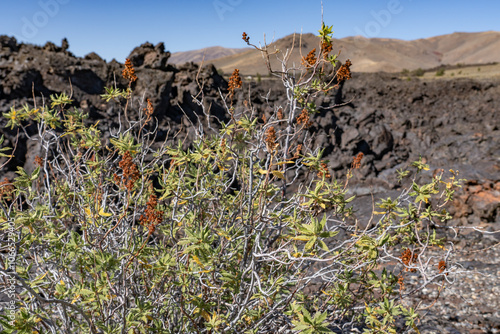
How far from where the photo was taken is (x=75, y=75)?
965 cm

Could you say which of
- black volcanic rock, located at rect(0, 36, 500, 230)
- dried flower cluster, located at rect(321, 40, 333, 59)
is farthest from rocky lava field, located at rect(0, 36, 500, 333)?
dried flower cluster, located at rect(321, 40, 333, 59)

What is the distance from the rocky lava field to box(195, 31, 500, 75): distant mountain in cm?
6910

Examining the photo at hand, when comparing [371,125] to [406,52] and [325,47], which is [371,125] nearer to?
[325,47]

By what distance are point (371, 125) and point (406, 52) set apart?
5483 inches

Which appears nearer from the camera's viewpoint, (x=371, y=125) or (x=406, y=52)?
(x=371, y=125)

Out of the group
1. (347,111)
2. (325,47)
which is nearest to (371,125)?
(347,111)

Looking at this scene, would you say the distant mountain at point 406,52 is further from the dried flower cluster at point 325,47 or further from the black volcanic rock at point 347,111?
the dried flower cluster at point 325,47

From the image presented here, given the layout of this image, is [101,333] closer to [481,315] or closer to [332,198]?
[332,198]

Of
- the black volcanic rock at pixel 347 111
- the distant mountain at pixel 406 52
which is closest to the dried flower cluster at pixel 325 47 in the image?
the black volcanic rock at pixel 347 111

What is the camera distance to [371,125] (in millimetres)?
13258

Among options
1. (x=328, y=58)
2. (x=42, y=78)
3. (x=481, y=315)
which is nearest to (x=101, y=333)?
(x=328, y=58)

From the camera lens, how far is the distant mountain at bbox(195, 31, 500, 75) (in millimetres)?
92125

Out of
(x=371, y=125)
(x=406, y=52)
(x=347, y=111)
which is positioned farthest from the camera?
(x=406, y=52)

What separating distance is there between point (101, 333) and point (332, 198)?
2.02 metres
